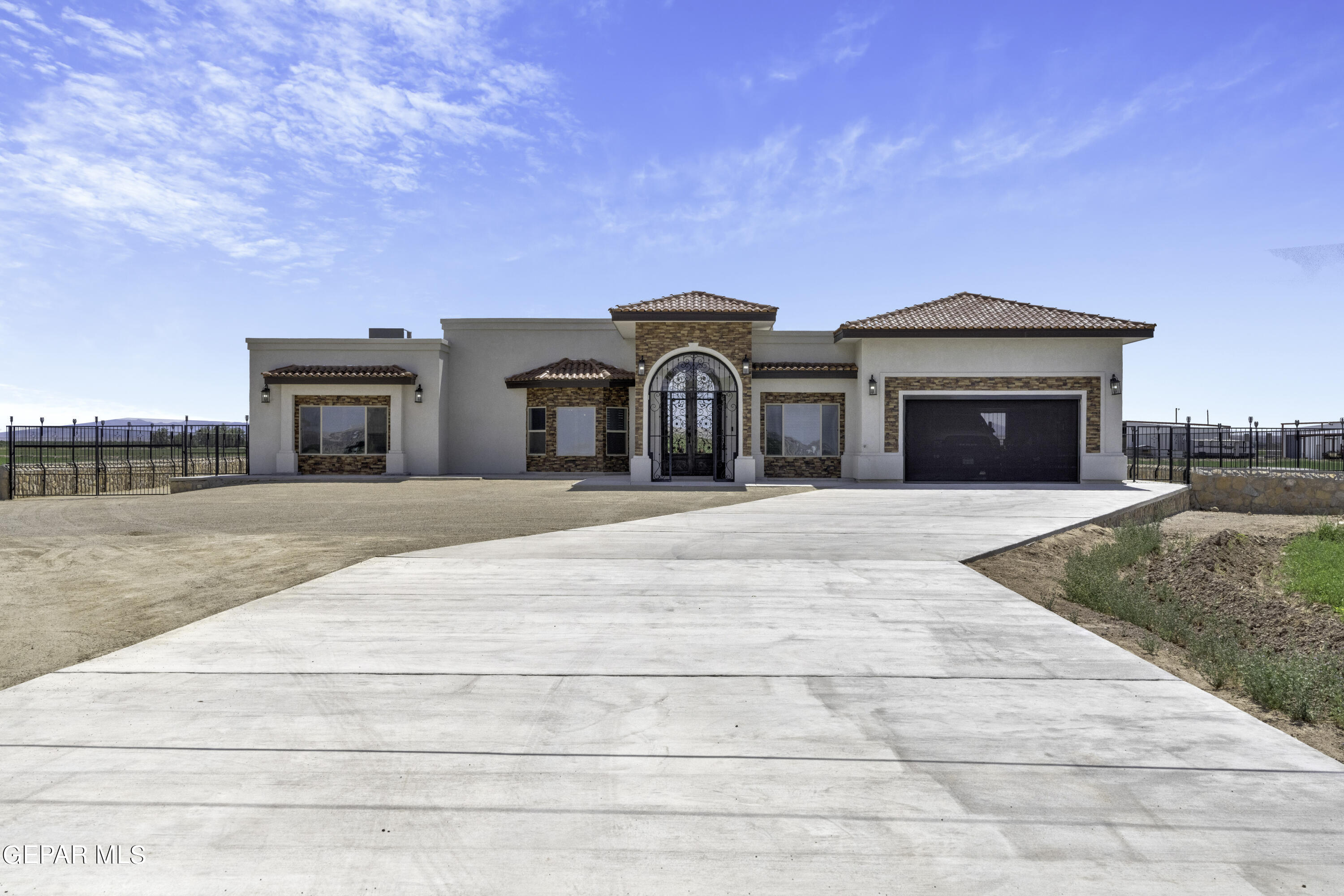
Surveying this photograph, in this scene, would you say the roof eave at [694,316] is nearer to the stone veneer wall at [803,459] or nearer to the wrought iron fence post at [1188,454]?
the stone veneer wall at [803,459]

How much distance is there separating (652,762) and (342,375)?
22861 mm

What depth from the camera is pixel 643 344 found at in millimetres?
20734

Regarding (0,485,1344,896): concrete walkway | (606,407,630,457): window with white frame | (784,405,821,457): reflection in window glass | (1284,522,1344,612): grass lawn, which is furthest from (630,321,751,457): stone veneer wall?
(0,485,1344,896): concrete walkway

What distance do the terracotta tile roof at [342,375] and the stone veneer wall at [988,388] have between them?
47.4ft

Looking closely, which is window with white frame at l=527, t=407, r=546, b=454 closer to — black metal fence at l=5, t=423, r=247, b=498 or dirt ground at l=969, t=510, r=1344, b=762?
black metal fence at l=5, t=423, r=247, b=498

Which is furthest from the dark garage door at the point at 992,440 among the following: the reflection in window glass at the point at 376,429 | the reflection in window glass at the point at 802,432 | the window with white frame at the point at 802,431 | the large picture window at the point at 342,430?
the large picture window at the point at 342,430

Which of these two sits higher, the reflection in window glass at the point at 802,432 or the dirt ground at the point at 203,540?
the reflection in window glass at the point at 802,432

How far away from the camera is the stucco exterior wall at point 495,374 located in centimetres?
2500

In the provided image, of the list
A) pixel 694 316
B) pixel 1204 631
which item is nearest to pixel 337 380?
pixel 694 316

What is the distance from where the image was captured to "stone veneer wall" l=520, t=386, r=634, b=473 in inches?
961

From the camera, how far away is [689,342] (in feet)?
68.2

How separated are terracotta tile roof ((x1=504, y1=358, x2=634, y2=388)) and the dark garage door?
8.82 metres

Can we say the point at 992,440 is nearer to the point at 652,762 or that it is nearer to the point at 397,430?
the point at 397,430

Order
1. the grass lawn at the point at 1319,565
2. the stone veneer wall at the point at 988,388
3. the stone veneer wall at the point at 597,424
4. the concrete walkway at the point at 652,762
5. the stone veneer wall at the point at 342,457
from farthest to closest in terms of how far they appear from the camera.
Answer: the stone veneer wall at the point at 597,424 < the stone veneer wall at the point at 342,457 < the stone veneer wall at the point at 988,388 < the grass lawn at the point at 1319,565 < the concrete walkway at the point at 652,762
